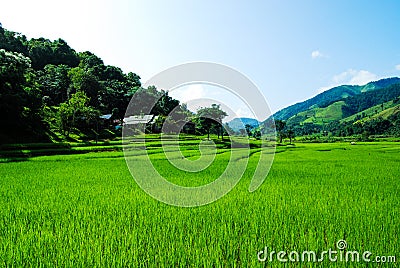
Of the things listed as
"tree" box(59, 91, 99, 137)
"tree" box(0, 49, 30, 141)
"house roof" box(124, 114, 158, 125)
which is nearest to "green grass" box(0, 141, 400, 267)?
"tree" box(0, 49, 30, 141)

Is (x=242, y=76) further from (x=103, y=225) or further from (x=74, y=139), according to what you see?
(x=74, y=139)

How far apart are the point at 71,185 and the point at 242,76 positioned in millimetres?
4320

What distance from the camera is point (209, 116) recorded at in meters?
29.0

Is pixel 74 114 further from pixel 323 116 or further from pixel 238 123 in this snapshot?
pixel 323 116

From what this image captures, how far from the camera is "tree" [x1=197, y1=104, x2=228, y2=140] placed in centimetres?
2877

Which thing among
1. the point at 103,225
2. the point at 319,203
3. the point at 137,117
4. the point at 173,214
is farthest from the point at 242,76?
the point at 137,117

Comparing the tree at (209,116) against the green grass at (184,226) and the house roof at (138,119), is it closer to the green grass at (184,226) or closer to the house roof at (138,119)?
the house roof at (138,119)

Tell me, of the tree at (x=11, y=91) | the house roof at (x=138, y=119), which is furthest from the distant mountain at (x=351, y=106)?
the tree at (x=11, y=91)

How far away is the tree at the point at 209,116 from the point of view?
28767 mm

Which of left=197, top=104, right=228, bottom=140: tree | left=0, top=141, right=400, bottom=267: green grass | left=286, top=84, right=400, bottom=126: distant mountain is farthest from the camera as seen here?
left=286, top=84, right=400, bottom=126: distant mountain

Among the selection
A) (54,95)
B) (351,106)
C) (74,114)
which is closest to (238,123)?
(74,114)

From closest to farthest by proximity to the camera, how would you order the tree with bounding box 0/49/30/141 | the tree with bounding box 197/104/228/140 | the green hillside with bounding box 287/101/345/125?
the tree with bounding box 0/49/30/141 → the tree with bounding box 197/104/228/140 → the green hillside with bounding box 287/101/345/125

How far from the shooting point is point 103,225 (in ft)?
11.3

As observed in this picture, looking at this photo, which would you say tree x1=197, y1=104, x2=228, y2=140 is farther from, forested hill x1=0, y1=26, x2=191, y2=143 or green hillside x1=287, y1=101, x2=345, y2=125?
green hillside x1=287, y1=101, x2=345, y2=125
